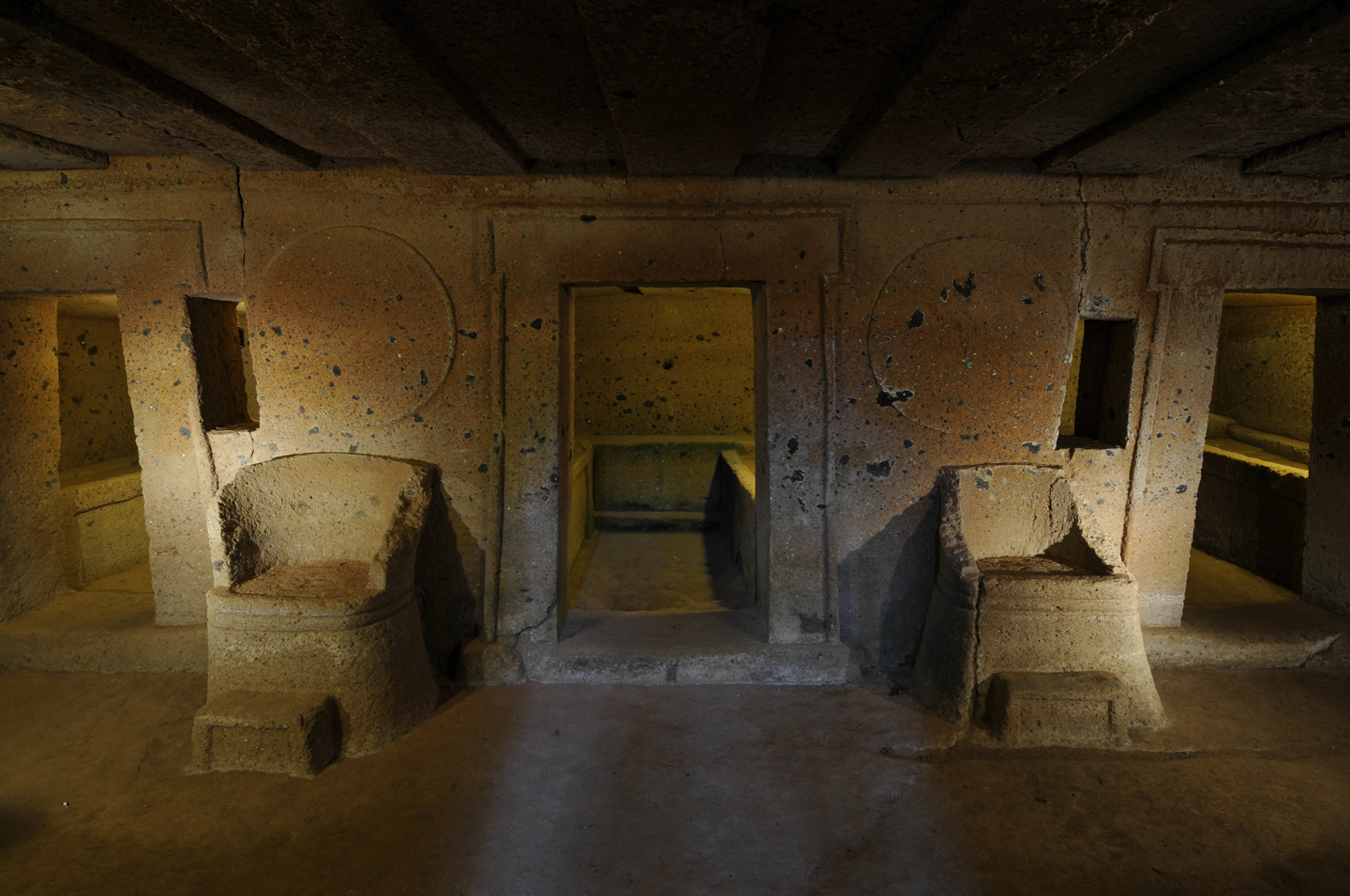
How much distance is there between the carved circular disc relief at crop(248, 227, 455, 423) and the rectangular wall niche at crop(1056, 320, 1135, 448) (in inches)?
135

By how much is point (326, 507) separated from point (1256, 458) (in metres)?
6.47

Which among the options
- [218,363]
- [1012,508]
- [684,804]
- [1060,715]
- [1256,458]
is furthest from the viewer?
[1256,458]

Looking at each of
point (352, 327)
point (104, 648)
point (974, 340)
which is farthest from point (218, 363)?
point (974, 340)

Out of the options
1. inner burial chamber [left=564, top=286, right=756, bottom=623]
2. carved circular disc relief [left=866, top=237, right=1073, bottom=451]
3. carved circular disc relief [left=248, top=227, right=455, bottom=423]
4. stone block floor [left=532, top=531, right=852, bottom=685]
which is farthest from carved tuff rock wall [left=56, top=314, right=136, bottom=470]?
carved circular disc relief [left=866, top=237, right=1073, bottom=451]

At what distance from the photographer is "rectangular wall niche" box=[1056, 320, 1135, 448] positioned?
329cm

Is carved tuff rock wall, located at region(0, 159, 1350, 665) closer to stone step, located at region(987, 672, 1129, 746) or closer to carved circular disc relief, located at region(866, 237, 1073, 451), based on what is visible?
carved circular disc relief, located at region(866, 237, 1073, 451)

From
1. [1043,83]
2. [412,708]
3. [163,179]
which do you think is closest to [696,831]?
[412,708]

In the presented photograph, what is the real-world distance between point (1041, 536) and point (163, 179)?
4.77m

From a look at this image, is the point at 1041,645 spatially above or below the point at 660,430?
below

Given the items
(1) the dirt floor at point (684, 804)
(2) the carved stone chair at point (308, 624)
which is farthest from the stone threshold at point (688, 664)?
(2) the carved stone chair at point (308, 624)

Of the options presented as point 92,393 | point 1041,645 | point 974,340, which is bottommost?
point 1041,645

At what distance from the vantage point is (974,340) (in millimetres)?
3193

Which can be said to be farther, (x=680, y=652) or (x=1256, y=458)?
(x=1256, y=458)

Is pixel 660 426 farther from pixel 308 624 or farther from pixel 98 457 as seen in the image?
pixel 98 457
